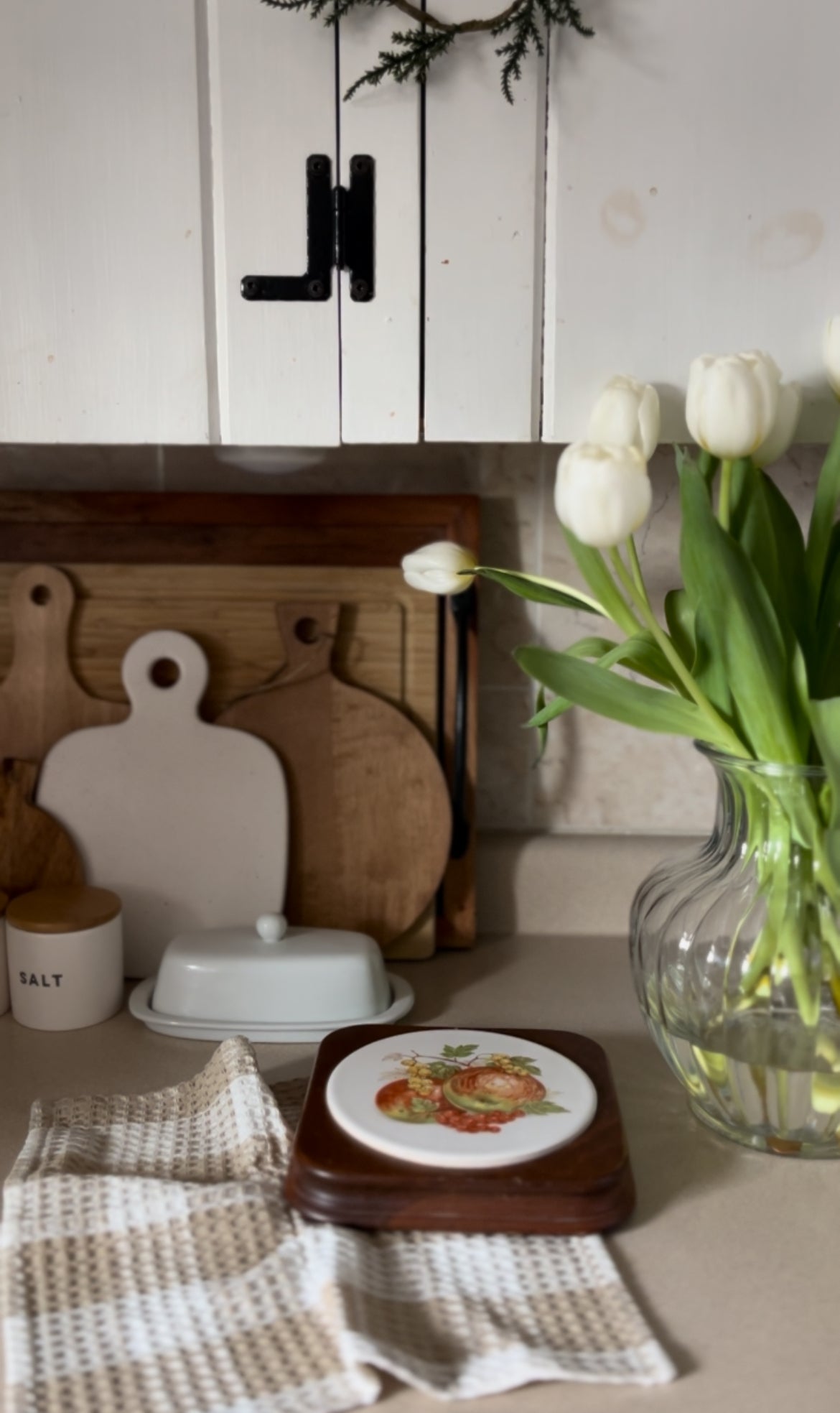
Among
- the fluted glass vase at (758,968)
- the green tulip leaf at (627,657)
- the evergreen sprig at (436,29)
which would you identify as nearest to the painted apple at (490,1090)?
the fluted glass vase at (758,968)

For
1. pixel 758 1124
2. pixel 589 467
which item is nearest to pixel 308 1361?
pixel 758 1124

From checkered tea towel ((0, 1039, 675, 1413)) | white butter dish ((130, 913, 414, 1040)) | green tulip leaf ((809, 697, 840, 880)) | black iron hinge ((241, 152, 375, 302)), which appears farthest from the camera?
white butter dish ((130, 913, 414, 1040))

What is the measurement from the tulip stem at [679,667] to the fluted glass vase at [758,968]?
16 mm

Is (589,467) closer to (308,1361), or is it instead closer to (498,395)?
(498,395)

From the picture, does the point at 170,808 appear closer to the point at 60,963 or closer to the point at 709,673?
the point at 60,963

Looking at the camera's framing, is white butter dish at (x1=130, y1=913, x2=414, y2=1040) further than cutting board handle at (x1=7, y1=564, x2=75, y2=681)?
No

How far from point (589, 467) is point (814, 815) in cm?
29

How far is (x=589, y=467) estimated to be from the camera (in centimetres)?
80

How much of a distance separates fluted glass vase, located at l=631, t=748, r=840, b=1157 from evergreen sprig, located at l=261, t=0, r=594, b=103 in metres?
0.51

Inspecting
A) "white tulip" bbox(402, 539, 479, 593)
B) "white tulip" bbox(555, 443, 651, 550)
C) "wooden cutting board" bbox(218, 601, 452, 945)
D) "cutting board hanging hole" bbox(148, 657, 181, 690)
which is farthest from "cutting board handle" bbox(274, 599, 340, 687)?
"white tulip" bbox(555, 443, 651, 550)

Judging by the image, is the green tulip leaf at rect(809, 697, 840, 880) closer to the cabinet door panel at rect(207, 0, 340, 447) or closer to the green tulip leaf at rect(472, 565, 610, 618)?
the green tulip leaf at rect(472, 565, 610, 618)

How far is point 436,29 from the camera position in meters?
0.89

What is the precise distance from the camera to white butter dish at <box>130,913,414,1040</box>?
110 cm

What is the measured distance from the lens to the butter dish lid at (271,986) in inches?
43.6
